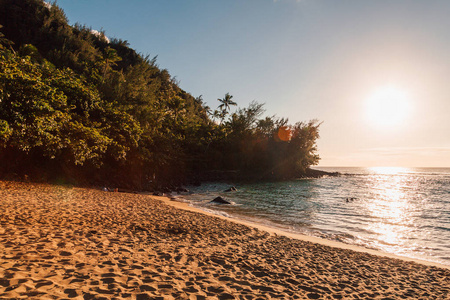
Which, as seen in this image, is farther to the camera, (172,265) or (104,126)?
(104,126)

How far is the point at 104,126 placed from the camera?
76.6 ft

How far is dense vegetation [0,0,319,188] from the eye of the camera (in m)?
15.5

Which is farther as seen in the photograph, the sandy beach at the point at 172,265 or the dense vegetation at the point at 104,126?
the dense vegetation at the point at 104,126

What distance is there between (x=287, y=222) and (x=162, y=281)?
468 inches

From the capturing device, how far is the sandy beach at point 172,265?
4.49 metres

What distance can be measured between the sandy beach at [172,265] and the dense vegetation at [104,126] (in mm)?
7977

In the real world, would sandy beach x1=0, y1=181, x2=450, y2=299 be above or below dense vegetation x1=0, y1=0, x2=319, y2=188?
below

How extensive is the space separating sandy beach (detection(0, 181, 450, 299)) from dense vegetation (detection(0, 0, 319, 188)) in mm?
Result: 7977

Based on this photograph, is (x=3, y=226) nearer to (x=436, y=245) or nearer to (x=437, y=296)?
(x=437, y=296)

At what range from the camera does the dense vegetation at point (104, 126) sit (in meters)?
15.5

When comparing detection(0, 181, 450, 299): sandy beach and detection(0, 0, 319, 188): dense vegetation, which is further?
detection(0, 0, 319, 188): dense vegetation

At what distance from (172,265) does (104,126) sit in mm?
21121

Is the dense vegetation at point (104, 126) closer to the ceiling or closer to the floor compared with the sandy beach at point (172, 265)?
closer to the ceiling

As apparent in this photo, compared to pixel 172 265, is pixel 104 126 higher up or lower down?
higher up
